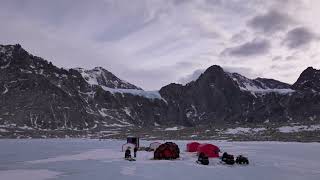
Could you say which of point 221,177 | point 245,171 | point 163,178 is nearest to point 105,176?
point 163,178

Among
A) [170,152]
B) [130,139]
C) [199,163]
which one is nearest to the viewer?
[199,163]

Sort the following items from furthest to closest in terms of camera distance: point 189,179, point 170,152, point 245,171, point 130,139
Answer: point 130,139, point 170,152, point 245,171, point 189,179

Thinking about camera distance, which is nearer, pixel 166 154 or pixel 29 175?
pixel 29 175

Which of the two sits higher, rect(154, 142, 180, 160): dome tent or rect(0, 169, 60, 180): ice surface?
rect(154, 142, 180, 160): dome tent

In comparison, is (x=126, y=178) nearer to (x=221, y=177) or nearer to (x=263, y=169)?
(x=221, y=177)

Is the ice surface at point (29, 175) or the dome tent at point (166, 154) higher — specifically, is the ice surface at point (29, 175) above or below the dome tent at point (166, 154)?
below

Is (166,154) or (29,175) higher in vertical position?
(166,154)

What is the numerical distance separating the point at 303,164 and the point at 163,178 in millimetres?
14991

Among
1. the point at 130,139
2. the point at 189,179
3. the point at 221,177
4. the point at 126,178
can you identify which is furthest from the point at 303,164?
the point at 130,139

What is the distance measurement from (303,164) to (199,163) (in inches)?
354

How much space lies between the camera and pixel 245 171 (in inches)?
1242

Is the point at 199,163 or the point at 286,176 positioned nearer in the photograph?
the point at 286,176

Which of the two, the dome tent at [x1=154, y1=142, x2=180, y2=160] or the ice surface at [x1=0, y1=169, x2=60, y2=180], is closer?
the ice surface at [x1=0, y1=169, x2=60, y2=180]

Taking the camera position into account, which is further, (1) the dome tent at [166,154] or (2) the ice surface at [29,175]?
(1) the dome tent at [166,154]
